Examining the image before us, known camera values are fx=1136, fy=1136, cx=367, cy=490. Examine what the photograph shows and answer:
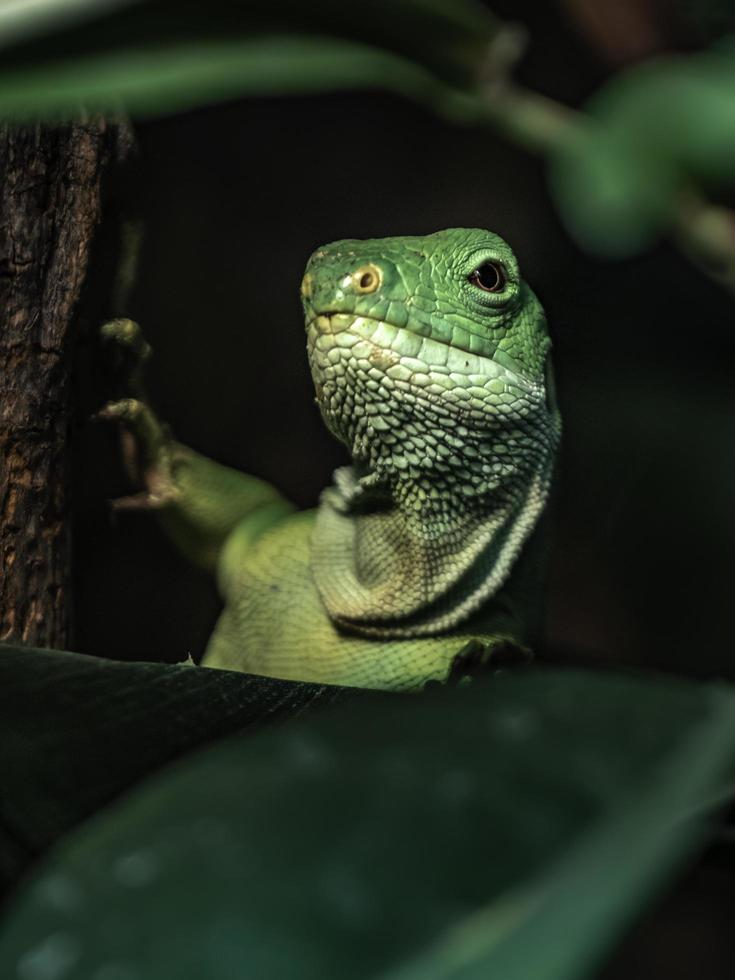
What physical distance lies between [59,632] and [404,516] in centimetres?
62

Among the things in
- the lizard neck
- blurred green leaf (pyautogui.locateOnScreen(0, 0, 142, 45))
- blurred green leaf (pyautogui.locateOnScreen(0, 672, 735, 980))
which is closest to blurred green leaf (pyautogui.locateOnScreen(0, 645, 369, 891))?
blurred green leaf (pyautogui.locateOnScreen(0, 672, 735, 980))

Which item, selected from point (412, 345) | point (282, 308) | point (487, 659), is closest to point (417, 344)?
point (412, 345)

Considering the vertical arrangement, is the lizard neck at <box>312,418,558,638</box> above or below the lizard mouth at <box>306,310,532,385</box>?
below

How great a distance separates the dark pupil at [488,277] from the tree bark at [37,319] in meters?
0.60

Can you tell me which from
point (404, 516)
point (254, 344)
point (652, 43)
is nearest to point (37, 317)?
point (404, 516)

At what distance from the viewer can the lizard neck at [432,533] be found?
6.34 ft

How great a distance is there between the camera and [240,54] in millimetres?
453

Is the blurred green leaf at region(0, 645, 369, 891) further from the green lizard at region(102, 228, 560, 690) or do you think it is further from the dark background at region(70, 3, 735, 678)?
the dark background at region(70, 3, 735, 678)

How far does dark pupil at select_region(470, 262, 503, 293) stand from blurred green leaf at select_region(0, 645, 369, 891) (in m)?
1.07

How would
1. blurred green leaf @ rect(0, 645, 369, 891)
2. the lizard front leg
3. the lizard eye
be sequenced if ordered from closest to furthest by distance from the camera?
1. blurred green leaf @ rect(0, 645, 369, 891)
2. the lizard eye
3. the lizard front leg

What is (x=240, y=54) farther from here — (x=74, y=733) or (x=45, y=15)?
(x=74, y=733)

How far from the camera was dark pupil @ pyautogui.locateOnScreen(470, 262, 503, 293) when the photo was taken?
1859 millimetres

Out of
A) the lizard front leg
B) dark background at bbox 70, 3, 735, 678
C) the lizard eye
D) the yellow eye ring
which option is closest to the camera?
the yellow eye ring

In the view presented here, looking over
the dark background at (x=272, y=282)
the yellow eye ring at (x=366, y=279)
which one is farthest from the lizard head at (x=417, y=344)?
the dark background at (x=272, y=282)
